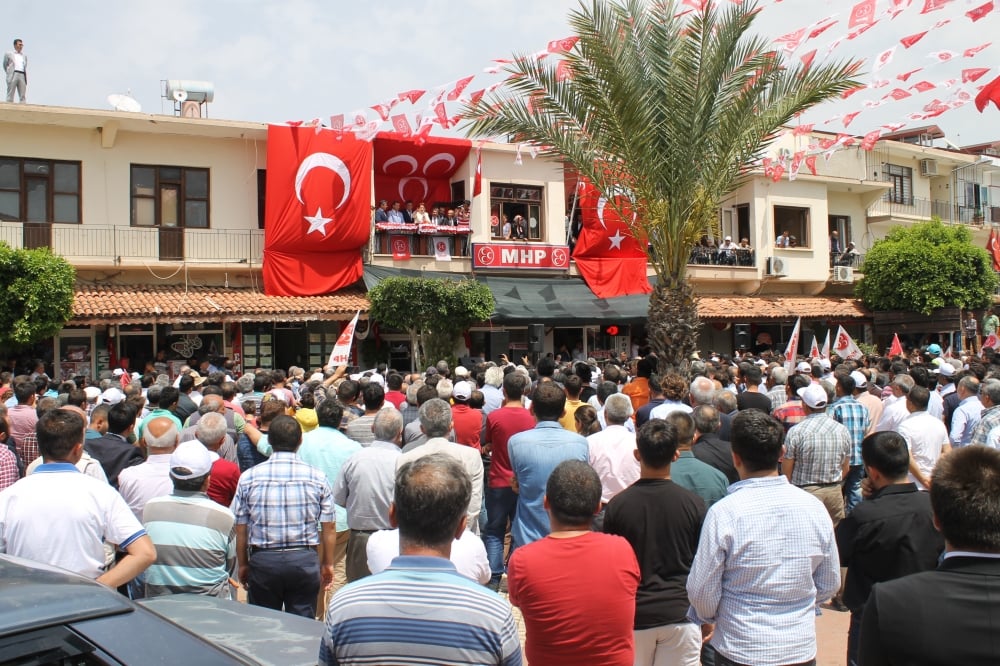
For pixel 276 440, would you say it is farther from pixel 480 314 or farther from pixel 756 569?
pixel 480 314

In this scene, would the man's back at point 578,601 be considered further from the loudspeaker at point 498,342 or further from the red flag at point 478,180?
the red flag at point 478,180

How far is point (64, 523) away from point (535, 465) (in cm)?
270

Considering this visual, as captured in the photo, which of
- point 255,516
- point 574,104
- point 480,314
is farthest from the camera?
point 480,314

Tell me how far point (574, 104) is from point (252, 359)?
11.1 metres

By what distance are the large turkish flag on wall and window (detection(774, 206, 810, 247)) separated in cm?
1432

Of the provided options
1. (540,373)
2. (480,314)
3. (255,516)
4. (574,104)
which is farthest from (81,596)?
(480,314)

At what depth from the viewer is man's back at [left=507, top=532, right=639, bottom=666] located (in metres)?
3.17

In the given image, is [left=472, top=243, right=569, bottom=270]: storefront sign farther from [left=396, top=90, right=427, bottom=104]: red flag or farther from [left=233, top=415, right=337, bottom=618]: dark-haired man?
[left=233, top=415, right=337, bottom=618]: dark-haired man

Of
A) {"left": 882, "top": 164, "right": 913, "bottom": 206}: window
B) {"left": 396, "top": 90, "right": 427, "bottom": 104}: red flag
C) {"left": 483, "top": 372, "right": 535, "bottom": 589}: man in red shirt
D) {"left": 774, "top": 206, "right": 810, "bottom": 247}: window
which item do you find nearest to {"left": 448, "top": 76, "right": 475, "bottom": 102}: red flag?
{"left": 396, "top": 90, "right": 427, "bottom": 104}: red flag

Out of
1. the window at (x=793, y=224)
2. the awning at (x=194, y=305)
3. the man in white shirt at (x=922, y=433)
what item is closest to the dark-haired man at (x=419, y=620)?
the man in white shirt at (x=922, y=433)

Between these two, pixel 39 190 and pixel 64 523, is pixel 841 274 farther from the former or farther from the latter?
pixel 64 523

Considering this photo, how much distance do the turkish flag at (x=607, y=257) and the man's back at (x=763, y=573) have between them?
1891 centimetres

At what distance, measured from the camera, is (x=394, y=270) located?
20.2 metres

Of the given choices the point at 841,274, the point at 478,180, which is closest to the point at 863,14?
the point at 478,180
